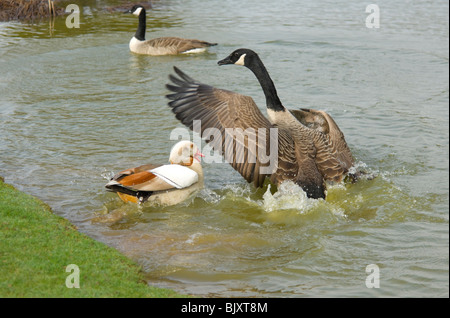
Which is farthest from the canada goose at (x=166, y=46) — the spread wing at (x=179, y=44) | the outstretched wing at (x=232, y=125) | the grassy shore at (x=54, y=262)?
the grassy shore at (x=54, y=262)

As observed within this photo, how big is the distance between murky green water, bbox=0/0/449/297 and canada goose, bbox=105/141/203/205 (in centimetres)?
22

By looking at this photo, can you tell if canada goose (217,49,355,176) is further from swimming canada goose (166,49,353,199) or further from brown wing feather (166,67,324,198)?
brown wing feather (166,67,324,198)

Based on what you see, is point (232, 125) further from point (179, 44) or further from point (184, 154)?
point (179, 44)

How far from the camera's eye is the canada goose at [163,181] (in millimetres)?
7398

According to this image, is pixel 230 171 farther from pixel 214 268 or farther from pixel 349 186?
pixel 214 268

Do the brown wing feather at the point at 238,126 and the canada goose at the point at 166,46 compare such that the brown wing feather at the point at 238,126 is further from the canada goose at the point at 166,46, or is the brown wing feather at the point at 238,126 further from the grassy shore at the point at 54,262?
the canada goose at the point at 166,46

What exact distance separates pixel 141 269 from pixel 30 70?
10233 mm

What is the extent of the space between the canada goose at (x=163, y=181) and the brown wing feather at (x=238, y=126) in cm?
71

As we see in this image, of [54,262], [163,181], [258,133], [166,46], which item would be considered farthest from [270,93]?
[166,46]

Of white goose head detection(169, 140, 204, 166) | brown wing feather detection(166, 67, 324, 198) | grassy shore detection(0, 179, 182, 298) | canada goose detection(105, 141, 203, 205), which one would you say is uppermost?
brown wing feather detection(166, 67, 324, 198)

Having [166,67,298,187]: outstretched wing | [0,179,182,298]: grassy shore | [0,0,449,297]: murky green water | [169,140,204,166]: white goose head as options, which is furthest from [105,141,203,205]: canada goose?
[0,179,182,298]: grassy shore

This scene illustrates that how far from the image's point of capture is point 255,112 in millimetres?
7375

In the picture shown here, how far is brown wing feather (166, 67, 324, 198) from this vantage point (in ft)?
23.9

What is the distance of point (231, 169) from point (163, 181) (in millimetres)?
2096
